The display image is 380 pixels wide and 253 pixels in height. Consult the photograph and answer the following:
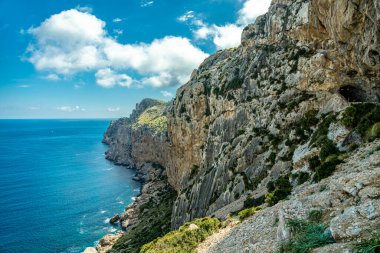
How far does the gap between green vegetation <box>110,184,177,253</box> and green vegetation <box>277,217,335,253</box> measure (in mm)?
53811

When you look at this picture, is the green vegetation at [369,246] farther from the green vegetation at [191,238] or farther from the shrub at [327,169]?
the green vegetation at [191,238]

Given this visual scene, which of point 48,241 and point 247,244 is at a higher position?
point 247,244

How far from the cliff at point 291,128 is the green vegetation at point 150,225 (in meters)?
11.0

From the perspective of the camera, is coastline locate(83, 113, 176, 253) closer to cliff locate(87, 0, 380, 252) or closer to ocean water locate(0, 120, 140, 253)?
ocean water locate(0, 120, 140, 253)

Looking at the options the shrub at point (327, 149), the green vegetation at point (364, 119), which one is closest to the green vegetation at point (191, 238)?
the shrub at point (327, 149)

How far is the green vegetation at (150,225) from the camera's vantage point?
2943 inches

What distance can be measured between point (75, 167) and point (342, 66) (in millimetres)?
164580

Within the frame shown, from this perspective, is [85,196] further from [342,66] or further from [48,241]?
[342,66]

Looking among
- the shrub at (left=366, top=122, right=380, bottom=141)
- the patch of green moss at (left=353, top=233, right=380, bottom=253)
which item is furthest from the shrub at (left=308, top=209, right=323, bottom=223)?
the shrub at (left=366, top=122, right=380, bottom=141)

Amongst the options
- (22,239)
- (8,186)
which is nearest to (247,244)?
(22,239)

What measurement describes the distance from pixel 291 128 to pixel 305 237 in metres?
33.7

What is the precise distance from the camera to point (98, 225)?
95.8 metres

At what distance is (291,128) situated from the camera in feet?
150

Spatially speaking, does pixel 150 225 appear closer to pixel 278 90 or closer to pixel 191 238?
pixel 278 90
